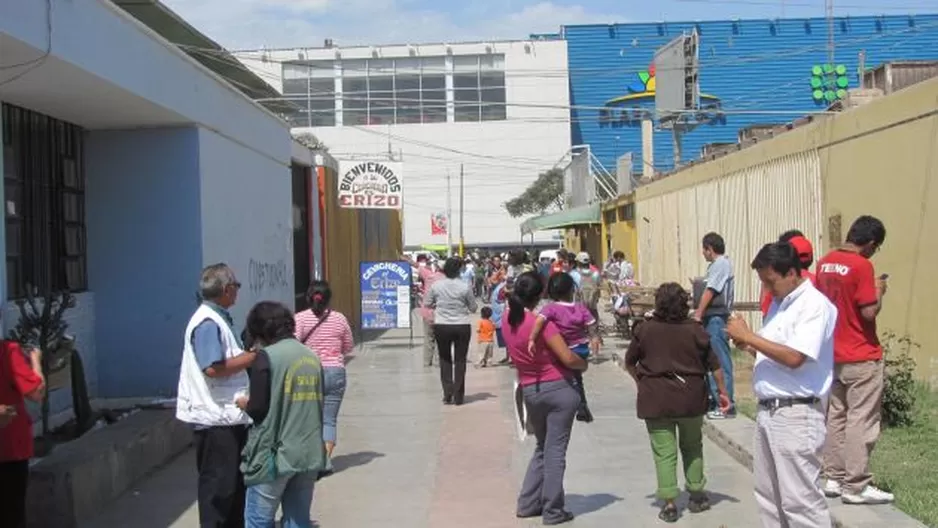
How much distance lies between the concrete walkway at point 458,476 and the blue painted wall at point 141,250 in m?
1.53

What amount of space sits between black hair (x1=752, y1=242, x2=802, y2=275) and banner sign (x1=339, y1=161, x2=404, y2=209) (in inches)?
615

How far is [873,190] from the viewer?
39.4 ft

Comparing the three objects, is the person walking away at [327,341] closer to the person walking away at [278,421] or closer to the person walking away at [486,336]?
the person walking away at [278,421]

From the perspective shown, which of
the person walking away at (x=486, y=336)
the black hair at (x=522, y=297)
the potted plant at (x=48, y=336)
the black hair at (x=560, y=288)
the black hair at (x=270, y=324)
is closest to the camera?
the black hair at (x=270, y=324)

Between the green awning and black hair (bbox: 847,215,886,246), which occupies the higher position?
the green awning

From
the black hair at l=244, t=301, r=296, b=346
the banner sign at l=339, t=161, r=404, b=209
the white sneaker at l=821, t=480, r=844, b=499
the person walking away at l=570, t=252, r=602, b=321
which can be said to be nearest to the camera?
the black hair at l=244, t=301, r=296, b=346

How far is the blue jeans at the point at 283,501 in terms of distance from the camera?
18.4 ft

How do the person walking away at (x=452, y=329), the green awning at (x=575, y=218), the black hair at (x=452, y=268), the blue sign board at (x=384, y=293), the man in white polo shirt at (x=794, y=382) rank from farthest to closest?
the green awning at (x=575, y=218), the blue sign board at (x=384, y=293), the black hair at (x=452, y=268), the person walking away at (x=452, y=329), the man in white polo shirt at (x=794, y=382)

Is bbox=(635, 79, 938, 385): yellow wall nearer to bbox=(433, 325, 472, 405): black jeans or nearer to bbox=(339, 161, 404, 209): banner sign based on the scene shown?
bbox=(433, 325, 472, 405): black jeans

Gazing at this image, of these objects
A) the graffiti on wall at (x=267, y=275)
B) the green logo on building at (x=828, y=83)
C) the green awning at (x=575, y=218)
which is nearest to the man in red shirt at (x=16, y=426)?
the graffiti on wall at (x=267, y=275)

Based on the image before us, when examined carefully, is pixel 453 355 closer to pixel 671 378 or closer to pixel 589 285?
pixel 589 285

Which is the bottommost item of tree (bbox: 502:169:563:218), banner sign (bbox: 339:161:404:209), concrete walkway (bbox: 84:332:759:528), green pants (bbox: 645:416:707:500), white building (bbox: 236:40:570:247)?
concrete walkway (bbox: 84:332:759:528)

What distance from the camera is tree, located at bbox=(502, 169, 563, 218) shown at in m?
61.2

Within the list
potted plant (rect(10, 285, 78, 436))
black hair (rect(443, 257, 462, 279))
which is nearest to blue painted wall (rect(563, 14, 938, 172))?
black hair (rect(443, 257, 462, 279))
